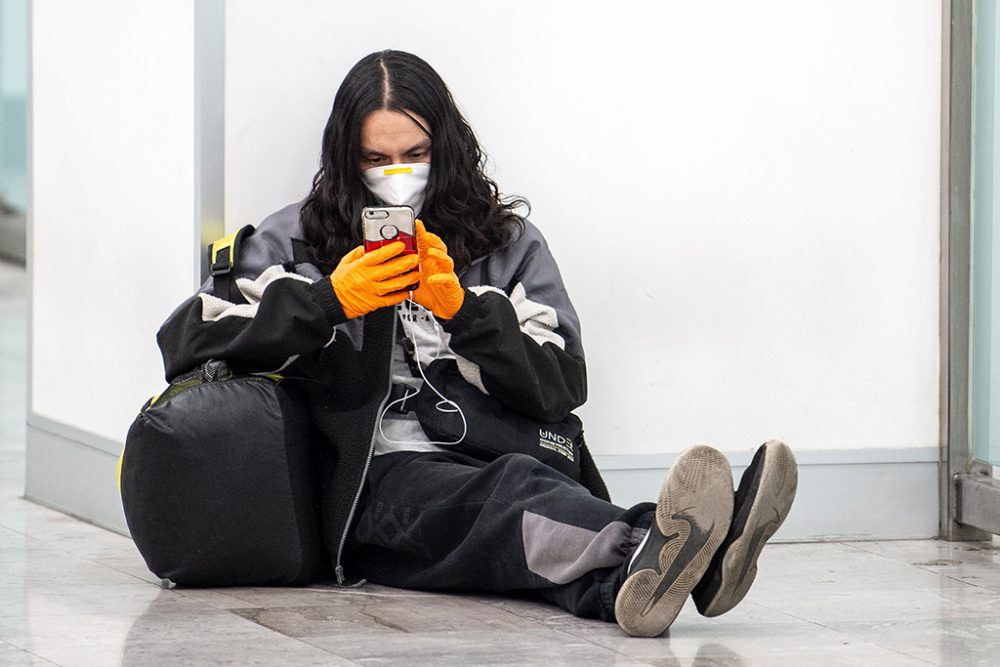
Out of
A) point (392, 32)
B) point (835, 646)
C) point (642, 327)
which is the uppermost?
point (392, 32)

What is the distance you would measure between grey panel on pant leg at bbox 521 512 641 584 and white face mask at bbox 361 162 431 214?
0.75 meters

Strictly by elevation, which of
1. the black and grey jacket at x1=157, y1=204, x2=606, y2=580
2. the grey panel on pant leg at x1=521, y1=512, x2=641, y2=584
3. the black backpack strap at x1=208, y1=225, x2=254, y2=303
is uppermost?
the black backpack strap at x1=208, y1=225, x2=254, y2=303

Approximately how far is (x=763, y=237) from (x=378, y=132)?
1.00 m

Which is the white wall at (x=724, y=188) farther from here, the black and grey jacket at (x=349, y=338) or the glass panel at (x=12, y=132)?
the glass panel at (x=12, y=132)

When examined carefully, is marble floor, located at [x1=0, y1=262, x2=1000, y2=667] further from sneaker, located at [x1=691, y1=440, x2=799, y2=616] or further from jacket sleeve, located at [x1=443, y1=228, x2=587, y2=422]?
jacket sleeve, located at [x1=443, y1=228, x2=587, y2=422]

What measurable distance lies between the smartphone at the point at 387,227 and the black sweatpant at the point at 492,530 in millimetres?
435

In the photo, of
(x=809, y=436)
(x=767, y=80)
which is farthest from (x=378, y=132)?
(x=809, y=436)

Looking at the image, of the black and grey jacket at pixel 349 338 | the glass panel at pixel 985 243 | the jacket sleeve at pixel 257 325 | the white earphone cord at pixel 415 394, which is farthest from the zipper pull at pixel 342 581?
the glass panel at pixel 985 243

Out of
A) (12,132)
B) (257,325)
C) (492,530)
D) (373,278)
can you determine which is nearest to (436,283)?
(373,278)

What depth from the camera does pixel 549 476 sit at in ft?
10.2

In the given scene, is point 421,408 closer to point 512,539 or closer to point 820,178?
point 512,539

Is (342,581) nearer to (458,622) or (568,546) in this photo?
(458,622)

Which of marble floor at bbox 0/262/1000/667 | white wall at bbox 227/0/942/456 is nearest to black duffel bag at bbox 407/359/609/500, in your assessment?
marble floor at bbox 0/262/1000/667

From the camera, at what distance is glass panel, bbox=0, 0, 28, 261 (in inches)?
→ 530
